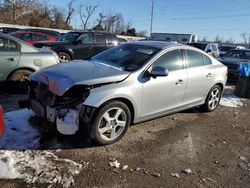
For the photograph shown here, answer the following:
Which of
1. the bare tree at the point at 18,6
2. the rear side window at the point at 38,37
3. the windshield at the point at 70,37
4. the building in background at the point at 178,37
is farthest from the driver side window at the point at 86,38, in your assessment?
the bare tree at the point at 18,6

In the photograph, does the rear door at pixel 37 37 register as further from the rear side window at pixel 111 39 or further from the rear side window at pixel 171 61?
the rear side window at pixel 171 61

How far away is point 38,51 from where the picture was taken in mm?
7039

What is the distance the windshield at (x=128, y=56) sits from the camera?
5026 millimetres

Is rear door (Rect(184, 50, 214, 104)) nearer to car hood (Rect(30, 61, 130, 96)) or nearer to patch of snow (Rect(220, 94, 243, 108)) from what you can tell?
car hood (Rect(30, 61, 130, 96))

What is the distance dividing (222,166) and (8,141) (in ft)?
10.6

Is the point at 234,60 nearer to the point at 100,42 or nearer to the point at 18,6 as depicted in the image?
the point at 100,42

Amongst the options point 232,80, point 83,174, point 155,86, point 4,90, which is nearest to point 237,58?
point 232,80

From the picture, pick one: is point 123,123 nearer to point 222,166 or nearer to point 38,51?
point 222,166

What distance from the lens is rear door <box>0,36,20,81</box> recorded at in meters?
6.45

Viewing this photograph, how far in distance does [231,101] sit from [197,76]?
2.90 meters

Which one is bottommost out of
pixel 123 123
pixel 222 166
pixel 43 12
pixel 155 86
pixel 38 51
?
pixel 222 166

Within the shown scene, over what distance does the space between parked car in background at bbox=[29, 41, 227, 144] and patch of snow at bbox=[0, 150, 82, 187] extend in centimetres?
47

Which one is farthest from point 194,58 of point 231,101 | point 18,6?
point 18,6

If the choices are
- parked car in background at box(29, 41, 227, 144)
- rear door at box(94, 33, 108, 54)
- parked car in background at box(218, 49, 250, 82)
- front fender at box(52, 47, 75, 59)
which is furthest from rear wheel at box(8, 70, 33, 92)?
parked car in background at box(218, 49, 250, 82)
